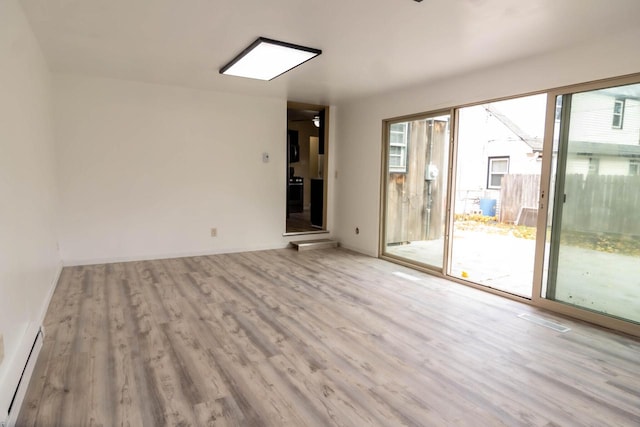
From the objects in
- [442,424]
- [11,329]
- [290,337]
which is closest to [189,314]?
[290,337]

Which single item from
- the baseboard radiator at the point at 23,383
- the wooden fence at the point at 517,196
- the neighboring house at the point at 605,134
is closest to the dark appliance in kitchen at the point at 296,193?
the wooden fence at the point at 517,196

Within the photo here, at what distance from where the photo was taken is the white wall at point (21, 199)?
1889 mm

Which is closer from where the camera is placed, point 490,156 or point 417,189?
point 417,189

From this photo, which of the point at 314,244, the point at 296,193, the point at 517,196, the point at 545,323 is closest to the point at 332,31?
the point at 545,323

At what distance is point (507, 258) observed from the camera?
17.8 ft

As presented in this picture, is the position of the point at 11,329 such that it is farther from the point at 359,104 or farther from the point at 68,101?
the point at 359,104

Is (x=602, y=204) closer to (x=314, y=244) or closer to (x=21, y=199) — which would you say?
(x=314, y=244)

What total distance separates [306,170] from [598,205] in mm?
7914

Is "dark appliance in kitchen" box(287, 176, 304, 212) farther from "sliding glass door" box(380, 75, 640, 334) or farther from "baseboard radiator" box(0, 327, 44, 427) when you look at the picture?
"baseboard radiator" box(0, 327, 44, 427)

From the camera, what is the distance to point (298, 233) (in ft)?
19.9

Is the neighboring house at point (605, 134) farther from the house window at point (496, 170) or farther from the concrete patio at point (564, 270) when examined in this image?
the house window at point (496, 170)

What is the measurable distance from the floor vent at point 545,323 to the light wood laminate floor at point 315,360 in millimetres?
63

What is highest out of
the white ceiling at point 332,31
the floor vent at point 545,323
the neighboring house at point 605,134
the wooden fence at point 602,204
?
the white ceiling at point 332,31

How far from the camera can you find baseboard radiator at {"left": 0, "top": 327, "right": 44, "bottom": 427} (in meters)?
1.64
